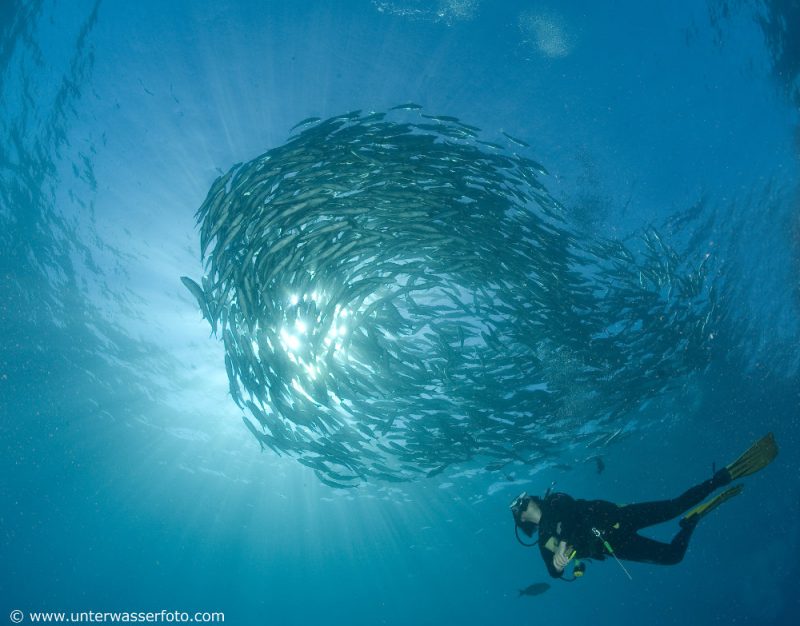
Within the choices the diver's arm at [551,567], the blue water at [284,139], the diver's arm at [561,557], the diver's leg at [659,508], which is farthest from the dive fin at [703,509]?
the blue water at [284,139]

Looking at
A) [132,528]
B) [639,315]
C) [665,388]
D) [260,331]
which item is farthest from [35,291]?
[132,528]

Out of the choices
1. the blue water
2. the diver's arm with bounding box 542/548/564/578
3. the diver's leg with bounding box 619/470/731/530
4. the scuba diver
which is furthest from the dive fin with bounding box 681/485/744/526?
the blue water

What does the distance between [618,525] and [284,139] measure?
901 cm

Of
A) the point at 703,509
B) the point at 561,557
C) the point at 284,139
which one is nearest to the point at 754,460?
the point at 703,509

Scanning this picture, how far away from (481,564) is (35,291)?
4417 cm

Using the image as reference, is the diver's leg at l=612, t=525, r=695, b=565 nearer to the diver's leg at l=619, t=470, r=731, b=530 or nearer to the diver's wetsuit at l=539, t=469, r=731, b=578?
the diver's wetsuit at l=539, t=469, r=731, b=578

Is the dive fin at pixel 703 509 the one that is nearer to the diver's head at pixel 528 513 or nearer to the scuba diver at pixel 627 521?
the scuba diver at pixel 627 521

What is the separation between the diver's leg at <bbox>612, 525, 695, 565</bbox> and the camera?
4.92 meters

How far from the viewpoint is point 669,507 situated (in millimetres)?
4949

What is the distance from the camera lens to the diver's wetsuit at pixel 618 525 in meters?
4.91

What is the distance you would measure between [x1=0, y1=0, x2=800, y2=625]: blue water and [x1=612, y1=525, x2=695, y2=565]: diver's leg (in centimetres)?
714

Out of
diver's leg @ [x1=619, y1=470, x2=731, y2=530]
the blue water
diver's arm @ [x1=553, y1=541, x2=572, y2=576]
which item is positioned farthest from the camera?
the blue water

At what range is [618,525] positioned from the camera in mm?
4961

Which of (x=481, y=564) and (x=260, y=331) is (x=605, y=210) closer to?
(x=260, y=331)
